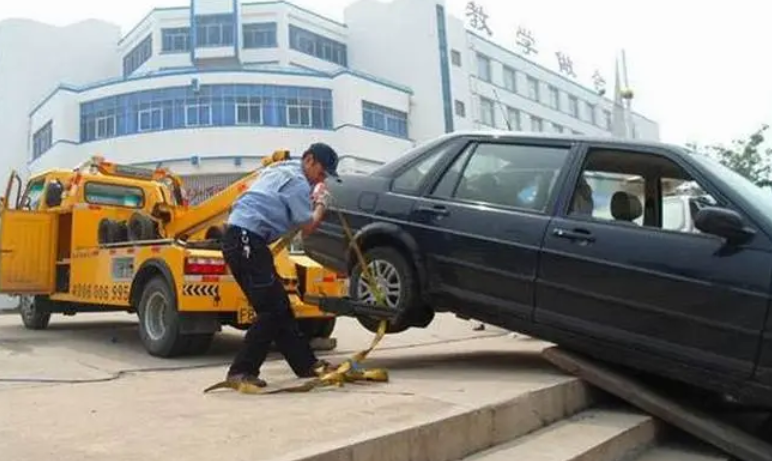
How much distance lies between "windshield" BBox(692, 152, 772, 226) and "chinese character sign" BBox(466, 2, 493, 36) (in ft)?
177

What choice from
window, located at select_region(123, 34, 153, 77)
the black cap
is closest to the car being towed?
the black cap

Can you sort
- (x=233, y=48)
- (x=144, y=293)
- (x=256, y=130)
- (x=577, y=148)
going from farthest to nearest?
1. (x=233, y=48)
2. (x=256, y=130)
3. (x=144, y=293)
4. (x=577, y=148)

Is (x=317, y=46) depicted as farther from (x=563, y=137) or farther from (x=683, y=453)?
(x=683, y=453)

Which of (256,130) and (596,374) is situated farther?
(256,130)

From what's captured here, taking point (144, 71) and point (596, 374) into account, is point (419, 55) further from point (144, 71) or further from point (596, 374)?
point (596, 374)

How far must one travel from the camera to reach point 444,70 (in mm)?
48031

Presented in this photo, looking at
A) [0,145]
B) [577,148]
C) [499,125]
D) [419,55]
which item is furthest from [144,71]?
[577,148]

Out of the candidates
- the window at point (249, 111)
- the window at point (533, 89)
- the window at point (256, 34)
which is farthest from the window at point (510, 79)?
the window at point (249, 111)

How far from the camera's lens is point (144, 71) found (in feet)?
156

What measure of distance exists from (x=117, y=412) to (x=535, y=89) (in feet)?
191

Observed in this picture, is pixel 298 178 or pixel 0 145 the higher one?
pixel 0 145

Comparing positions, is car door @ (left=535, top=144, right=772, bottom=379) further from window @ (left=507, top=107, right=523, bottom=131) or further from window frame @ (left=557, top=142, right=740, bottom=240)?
window @ (left=507, top=107, right=523, bottom=131)

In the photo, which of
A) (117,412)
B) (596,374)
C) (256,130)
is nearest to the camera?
(117,412)

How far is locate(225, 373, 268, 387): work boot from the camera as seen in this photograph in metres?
4.70
